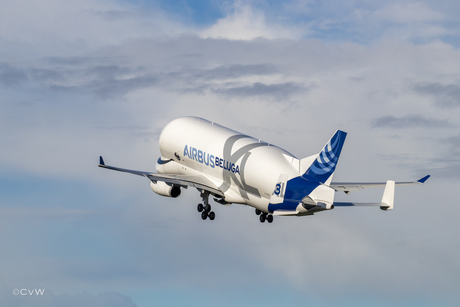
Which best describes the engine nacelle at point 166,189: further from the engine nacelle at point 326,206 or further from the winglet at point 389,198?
the winglet at point 389,198

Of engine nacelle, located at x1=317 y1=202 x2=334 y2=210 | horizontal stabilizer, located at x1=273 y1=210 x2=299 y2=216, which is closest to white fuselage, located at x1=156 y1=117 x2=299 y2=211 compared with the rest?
horizontal stabilizer, located at x1=273 y1=210 x2=299 y2=216

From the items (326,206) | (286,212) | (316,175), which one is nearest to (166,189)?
(286,212)

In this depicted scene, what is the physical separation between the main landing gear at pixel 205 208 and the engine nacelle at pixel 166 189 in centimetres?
291

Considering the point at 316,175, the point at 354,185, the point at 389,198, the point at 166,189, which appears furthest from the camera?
the point at 166,189

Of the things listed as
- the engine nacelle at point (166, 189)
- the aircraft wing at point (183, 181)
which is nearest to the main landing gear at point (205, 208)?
the aircraft wing at point (183, 181)

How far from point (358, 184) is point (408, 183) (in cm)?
430

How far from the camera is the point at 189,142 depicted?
77.1 meters

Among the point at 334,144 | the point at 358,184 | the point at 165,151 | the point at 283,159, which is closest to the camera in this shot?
the point at 334,144

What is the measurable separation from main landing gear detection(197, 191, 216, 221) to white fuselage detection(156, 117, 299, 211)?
1.61 m

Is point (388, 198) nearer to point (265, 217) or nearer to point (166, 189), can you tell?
point (265, 217)

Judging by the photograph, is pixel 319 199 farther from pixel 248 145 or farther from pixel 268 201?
pixel 248 145

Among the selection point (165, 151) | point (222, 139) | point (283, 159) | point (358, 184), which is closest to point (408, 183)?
point (358, 184)

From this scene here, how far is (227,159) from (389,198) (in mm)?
16837

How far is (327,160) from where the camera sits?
63.8 m
